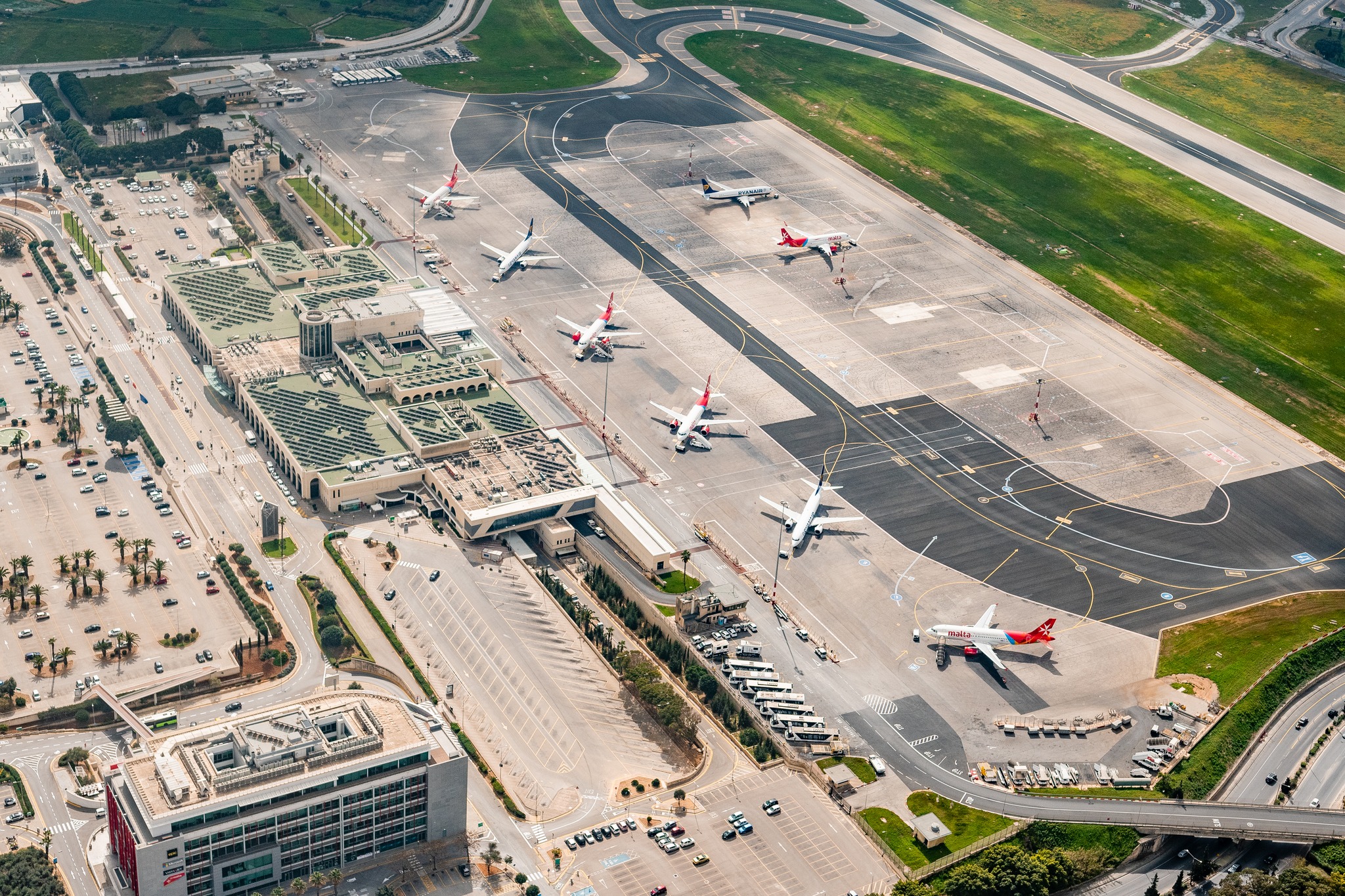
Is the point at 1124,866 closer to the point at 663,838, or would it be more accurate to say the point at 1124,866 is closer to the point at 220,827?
the point at 663,838

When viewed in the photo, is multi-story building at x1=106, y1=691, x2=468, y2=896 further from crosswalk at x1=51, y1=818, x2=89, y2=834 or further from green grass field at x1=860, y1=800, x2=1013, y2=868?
green grass field at x1=860, y1=800, x2=1013, y2=868

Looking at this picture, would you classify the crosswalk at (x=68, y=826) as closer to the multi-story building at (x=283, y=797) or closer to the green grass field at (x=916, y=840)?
the multi-story building at (x=283, y=797)

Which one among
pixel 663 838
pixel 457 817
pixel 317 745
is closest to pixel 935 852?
pixel 663 838

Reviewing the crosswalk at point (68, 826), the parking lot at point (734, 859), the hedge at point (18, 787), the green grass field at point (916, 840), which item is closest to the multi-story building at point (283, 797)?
the crosswalk at point (68, 826)

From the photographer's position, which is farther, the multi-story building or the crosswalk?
the crosswalk

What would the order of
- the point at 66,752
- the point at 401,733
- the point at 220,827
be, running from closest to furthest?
the point at 220,827
the point at 401,733
the point at 66,752

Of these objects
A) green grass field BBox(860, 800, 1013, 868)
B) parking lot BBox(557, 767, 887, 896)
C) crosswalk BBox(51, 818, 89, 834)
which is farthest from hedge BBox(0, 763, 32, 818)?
green grass field BBox(860, 800, 1013, 868)
